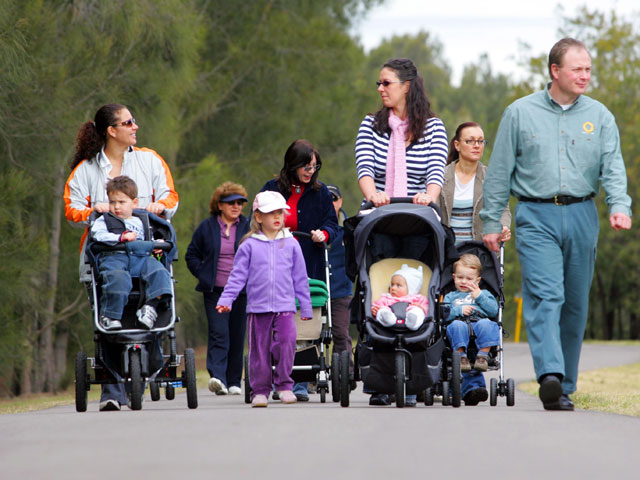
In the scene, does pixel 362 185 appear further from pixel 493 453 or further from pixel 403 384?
pixel 493 453

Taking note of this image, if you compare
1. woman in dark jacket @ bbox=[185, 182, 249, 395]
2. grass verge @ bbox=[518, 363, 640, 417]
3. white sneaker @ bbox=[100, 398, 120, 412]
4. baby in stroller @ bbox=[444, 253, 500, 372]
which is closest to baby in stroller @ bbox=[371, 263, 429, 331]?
baby in stroller @ bbox=[444, 253, 500, 372]

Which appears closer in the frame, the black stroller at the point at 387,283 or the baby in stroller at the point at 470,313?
the black stroller at the point at 387,283

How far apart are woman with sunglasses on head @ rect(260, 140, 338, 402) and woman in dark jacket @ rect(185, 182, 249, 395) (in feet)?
5.65

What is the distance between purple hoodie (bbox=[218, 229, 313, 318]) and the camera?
31.3 feet

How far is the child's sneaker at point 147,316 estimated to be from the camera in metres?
9.02

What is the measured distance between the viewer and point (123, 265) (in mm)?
9086

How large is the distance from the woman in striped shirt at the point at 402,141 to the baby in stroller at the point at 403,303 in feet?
2.58

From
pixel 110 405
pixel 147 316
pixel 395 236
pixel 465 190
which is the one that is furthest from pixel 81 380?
pixel 465 190

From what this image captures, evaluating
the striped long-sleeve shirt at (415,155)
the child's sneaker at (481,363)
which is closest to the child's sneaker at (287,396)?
the child's sneaker at (481,363)

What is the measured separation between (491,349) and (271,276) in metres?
1.73

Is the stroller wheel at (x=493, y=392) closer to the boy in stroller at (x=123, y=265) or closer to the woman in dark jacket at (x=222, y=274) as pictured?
the boy in stroller at (x=123, y=265)

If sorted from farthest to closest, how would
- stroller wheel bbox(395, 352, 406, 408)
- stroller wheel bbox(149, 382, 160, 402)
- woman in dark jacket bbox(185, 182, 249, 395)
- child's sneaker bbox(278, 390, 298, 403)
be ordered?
woman in dark jacket bbox(185, 182, 249, 395) → stroller wheel bbox(149, 382, 160, 402) → child's sneaker bbox(278, 390, 298, 403) → stroller wheel bbox(395, 352, 406, 408)

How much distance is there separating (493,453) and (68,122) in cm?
1135

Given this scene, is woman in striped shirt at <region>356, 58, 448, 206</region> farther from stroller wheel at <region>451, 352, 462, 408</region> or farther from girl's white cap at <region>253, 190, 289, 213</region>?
stroller wheel at <region>451, 352, 462, 408</region>
